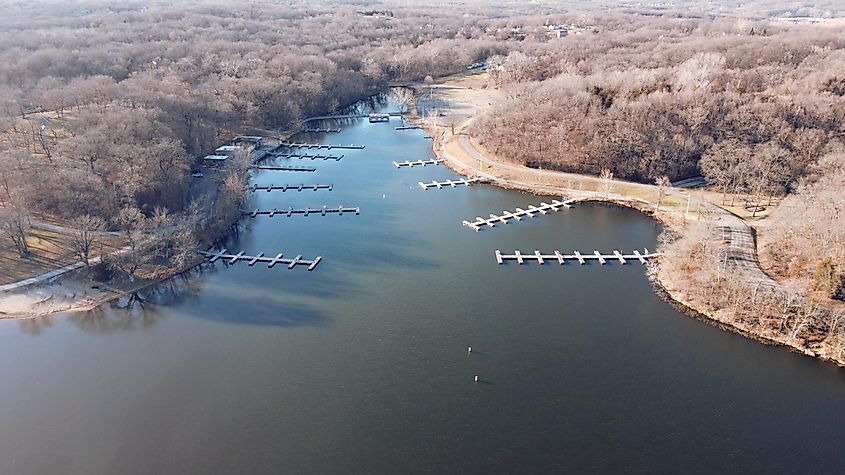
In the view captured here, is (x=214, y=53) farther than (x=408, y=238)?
Yes

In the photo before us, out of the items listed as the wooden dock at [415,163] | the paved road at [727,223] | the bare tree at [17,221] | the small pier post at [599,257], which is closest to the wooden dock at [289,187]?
the wooden dock at [415,163]

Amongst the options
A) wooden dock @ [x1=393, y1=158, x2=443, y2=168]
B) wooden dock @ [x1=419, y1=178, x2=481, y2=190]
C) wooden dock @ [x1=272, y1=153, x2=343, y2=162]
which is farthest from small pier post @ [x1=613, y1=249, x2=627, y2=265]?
wooden dock @ [x1=272, y1=153, x2=343, y2=162]

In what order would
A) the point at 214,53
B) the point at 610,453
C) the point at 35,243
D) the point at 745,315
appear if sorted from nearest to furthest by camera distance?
the point at 610,453, the point at 745,315, the point at 35,243, the point at 214,53

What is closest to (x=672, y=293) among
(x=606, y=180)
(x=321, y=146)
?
(x=606, y=180)

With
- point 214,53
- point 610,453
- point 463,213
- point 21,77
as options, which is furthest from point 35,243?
point 214,53

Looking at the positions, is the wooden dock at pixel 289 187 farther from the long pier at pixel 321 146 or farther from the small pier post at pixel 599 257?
the small pier post at pixel 599 257

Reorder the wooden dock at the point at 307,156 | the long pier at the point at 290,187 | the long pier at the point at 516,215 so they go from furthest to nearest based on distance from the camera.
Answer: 1. the wooden dock at the point at 307,156
2. the long pier at the point at 290,187
3. the long pier at the point at 516,215

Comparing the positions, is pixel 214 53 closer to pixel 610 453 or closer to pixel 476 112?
pixel 476 112
